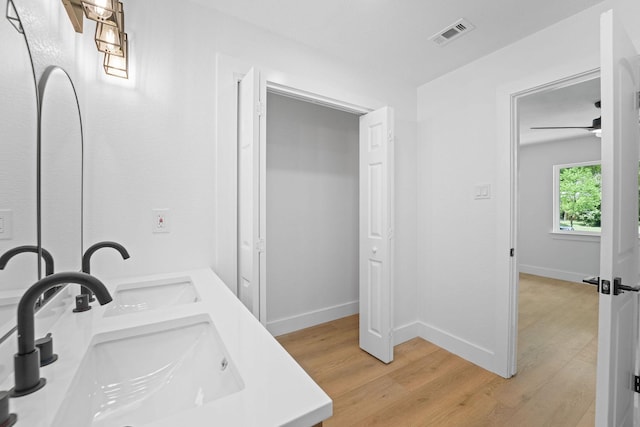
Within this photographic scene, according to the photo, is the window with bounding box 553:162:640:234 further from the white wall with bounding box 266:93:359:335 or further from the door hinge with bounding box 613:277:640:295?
the door hinge with bounding box 613:277:640:295

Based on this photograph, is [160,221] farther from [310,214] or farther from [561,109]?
[561,109]

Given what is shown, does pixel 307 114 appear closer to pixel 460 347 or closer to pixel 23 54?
pixel 23 54

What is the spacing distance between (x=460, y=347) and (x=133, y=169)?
2732 mm

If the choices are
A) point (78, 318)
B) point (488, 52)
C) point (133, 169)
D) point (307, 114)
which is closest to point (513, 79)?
point (488, 52)

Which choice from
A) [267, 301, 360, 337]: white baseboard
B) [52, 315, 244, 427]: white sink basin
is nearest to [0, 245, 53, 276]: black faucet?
[52, 315, 244, 427]: white sink basin

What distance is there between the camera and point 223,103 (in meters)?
1.73

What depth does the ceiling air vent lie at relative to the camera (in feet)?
6.12

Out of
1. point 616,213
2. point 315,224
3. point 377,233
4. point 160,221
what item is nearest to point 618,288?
point 616,213

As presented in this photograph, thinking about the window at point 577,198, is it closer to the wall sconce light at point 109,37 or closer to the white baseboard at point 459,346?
the white baseboard at point 459,346

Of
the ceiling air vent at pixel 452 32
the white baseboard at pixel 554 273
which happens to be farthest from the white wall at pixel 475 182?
the white baseboard at pixel 554 273

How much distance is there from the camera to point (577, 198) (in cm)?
493

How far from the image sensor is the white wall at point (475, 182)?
74.9 inches

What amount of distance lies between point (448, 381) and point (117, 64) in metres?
2.85

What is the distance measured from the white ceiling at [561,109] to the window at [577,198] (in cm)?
59
